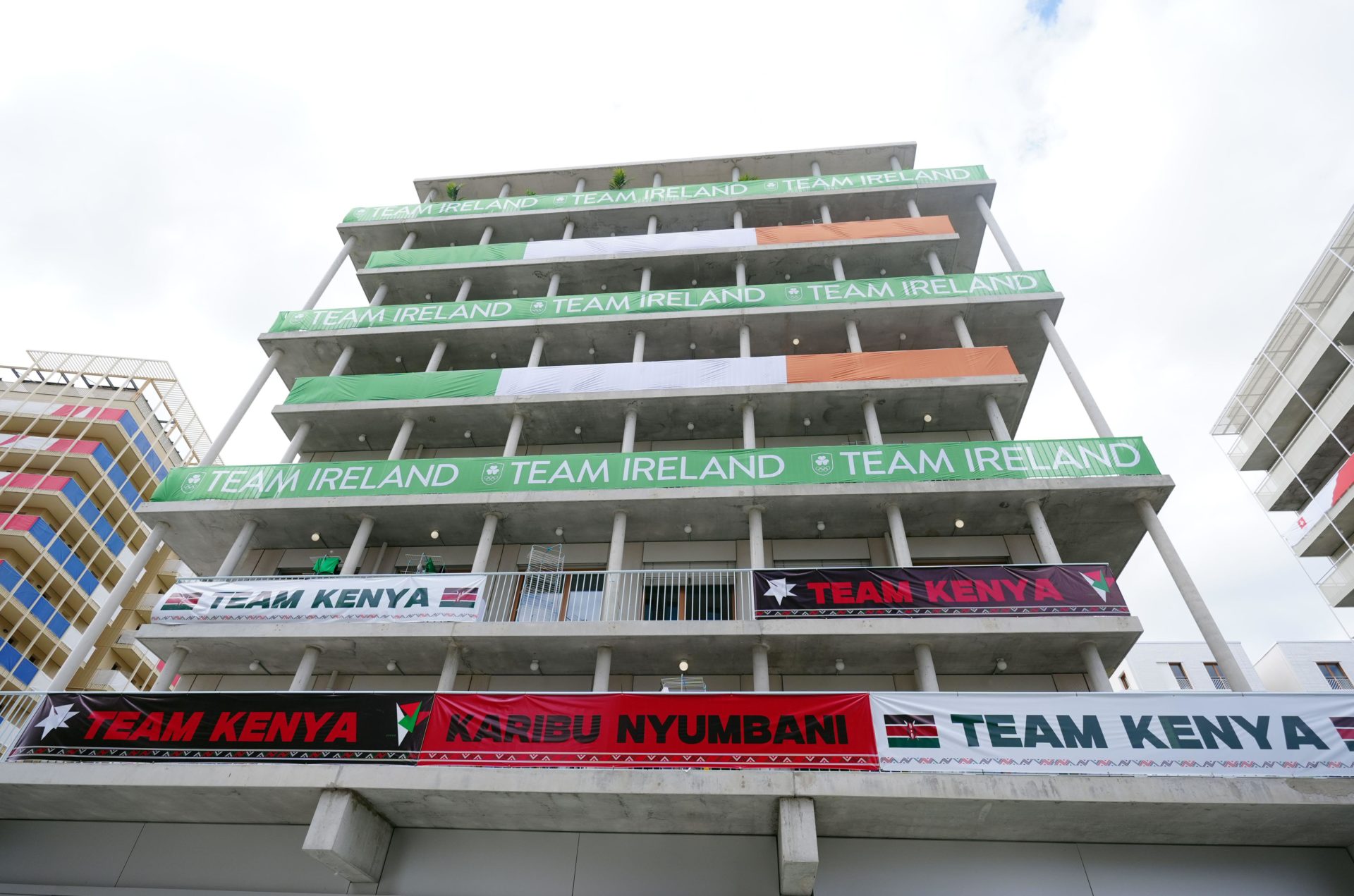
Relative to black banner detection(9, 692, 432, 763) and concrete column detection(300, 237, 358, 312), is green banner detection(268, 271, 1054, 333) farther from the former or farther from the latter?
black banner detection(9, 692, 432, 763)

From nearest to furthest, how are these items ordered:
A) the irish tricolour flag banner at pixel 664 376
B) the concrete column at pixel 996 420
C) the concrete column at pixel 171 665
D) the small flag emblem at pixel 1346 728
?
the small flag emblem at pixel 1346 728, the concrete column at pixel 171 665, the concrete column at pixel 996 420, the irish tricolour flag banner at pixel 664 376

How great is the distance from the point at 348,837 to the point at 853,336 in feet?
59.5

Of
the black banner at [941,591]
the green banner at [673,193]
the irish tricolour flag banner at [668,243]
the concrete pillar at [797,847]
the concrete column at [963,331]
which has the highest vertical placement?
the green banner at [673,193]

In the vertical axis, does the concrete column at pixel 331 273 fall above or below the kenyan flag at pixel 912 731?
above

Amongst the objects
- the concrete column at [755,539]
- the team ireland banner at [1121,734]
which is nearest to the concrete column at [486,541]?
the concrete column at [755,539]

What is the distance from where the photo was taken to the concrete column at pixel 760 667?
15258mm

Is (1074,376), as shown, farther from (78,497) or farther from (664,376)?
(78,497)

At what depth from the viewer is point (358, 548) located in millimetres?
18969

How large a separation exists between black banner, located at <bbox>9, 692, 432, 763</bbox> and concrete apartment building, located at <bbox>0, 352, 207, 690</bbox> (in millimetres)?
19347

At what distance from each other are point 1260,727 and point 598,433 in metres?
16.8

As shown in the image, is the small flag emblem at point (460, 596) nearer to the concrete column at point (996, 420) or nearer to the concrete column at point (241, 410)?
the concrete column at point (241, 410)

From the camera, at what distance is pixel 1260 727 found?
1201 centimetres

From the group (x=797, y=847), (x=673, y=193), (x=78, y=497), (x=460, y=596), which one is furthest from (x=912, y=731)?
(x=78, y=497)

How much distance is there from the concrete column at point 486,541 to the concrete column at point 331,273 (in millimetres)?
12362
